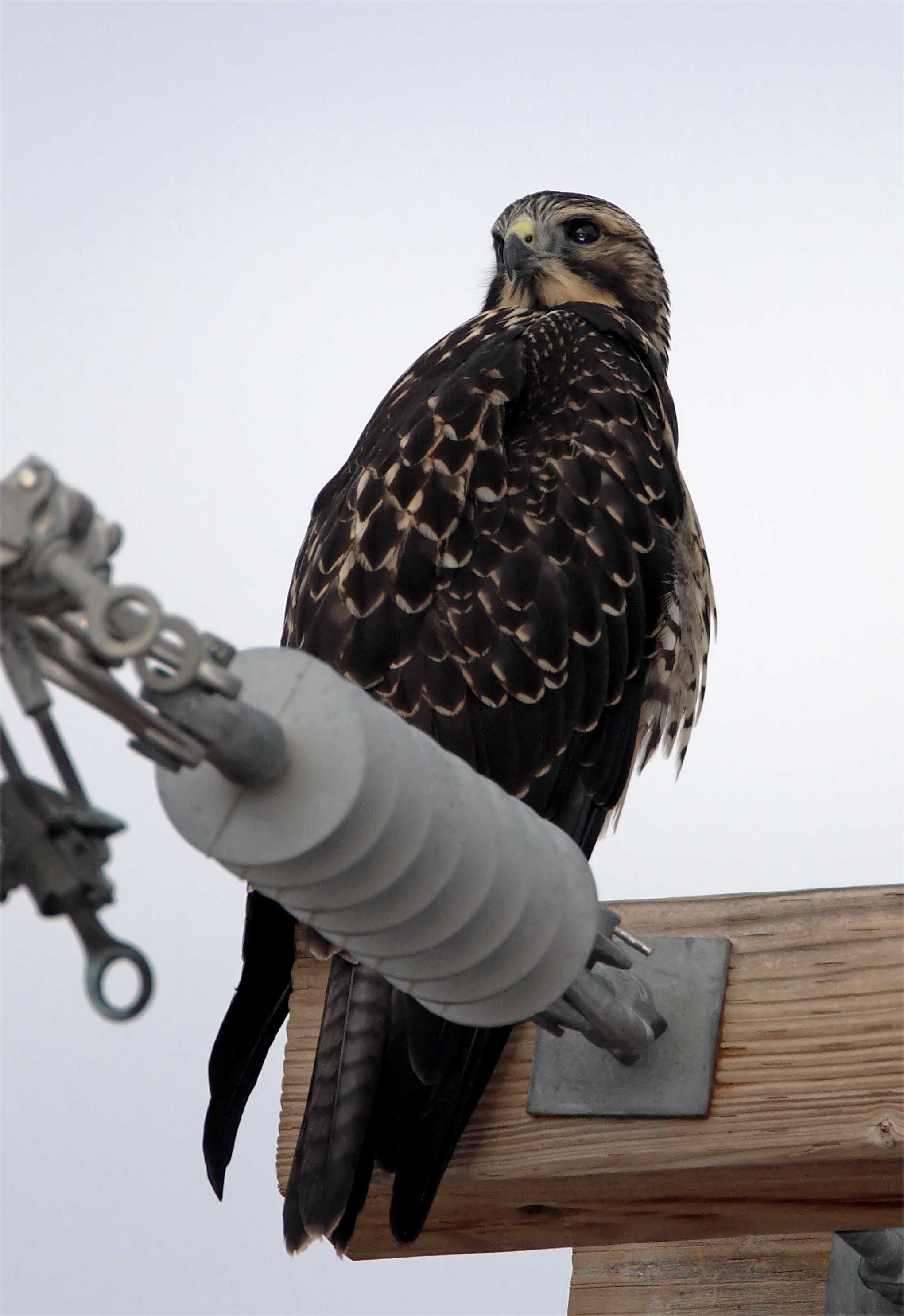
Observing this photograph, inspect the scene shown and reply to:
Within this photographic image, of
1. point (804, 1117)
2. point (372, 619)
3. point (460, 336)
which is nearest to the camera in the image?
→ point (804, 1117)

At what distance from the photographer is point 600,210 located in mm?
4758

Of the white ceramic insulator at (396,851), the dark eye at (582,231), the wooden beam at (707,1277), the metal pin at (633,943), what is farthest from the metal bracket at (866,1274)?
the dark eye at (582,231)

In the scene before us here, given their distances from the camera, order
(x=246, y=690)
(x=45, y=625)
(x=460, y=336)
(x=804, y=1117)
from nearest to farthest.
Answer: (x=45, y=625), (x=246, y=690), (x=804, y=1117), (x=460, y=336)

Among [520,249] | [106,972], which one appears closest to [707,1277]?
[106,972]

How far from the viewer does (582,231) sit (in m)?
4.74

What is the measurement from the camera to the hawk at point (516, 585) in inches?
128

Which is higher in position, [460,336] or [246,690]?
[460,336]

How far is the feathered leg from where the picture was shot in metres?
2.43

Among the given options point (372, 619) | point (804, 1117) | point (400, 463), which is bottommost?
point (804, 1117)

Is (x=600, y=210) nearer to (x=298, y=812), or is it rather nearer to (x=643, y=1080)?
(x=643, y=1080)

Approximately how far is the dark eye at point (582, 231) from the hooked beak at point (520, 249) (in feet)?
0.36

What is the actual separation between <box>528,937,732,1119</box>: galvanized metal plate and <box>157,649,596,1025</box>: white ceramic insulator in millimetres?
704

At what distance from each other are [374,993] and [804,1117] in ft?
2.42

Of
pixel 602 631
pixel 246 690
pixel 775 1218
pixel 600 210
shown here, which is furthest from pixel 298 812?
pixel 600 210
